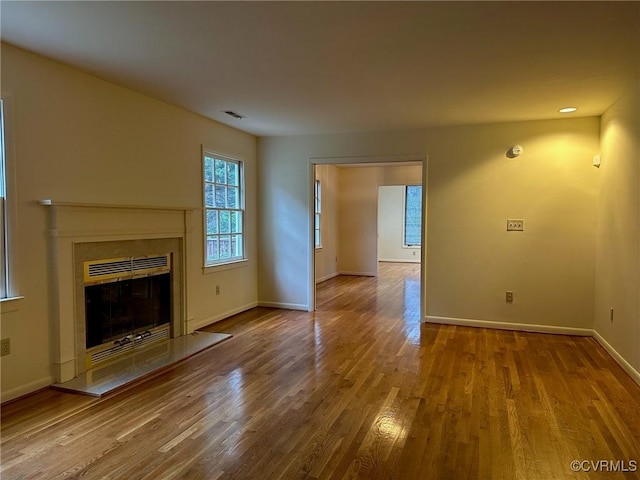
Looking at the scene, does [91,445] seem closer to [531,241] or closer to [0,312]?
[0,312]

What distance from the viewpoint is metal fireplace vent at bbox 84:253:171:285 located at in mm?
3484

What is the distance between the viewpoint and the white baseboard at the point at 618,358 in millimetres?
3316

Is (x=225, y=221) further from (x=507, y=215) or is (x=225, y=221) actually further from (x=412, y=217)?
(x=412, y=217)

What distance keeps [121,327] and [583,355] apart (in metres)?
4.34

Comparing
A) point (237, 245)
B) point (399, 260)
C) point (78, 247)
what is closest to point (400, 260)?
point (399, 260)

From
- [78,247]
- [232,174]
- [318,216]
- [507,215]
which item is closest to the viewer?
[78,247]

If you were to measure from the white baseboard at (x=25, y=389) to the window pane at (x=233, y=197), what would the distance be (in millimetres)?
2920

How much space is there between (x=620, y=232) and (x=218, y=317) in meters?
4.33

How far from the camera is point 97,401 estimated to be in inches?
115

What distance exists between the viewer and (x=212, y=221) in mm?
5141

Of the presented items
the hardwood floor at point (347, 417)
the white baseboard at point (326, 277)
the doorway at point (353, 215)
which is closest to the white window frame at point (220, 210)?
the hardwood floor at point (347, 417)

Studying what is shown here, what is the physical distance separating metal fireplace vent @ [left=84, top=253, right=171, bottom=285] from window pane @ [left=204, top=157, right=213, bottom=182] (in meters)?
1.17

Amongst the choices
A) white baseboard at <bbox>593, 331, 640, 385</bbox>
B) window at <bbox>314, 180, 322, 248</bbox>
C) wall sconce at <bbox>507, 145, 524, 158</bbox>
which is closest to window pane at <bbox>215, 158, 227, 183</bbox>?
window at <bbox>314, 180, 322, 248</bbox>

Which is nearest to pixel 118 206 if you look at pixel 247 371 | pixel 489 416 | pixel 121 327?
pixel 121 327
